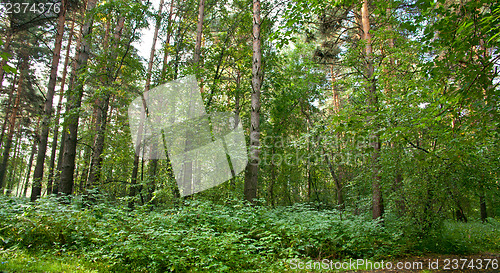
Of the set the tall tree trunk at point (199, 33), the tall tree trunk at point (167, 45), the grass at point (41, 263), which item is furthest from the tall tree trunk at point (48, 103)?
the grass at point (41, 263)

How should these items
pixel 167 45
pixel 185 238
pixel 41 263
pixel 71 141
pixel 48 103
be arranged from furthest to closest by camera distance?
1. pixel 167 45
2. pixel 48 103
3. pixel 71 141
4. pixel 185 238
5. pixel 41 263

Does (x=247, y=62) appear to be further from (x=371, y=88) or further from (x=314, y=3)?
(x=314, y=3)

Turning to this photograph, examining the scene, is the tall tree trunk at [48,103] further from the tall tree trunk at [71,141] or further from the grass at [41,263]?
the grass at [41,263]

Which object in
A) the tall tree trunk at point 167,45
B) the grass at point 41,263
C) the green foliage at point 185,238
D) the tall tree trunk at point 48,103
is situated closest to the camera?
the grass at point 41,263

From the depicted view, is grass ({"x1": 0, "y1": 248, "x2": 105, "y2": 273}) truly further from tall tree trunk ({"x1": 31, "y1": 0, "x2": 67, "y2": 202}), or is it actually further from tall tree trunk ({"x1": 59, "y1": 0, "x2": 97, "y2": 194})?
tall tree trunk ({"x1": 31, "y1": 0, "x2": 67, "y2": 202})

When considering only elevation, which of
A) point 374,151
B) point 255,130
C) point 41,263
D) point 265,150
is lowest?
point 41,263

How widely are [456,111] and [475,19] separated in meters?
1.10

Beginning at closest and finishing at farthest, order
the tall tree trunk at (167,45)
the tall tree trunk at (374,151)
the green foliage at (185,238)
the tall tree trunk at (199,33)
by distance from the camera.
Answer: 1. the green foliage at (185,238)
2. the tall tree trunk at (374,151)
3. the tall tree trunk at (199,33)
4. the tall tree trunk at (167,45)

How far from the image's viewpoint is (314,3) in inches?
173

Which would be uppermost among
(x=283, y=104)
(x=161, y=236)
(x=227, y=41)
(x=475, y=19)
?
(x=227, y=41)

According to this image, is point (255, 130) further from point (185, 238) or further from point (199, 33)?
point (199, 33)

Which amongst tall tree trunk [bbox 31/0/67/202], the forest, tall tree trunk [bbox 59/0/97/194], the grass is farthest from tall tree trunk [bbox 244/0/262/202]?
tall tree trunk [bbox 31/0/67/202]

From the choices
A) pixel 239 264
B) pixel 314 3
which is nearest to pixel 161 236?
pixel 239 264

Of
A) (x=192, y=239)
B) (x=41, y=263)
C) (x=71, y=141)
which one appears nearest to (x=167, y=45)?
(x=71, y=141)
